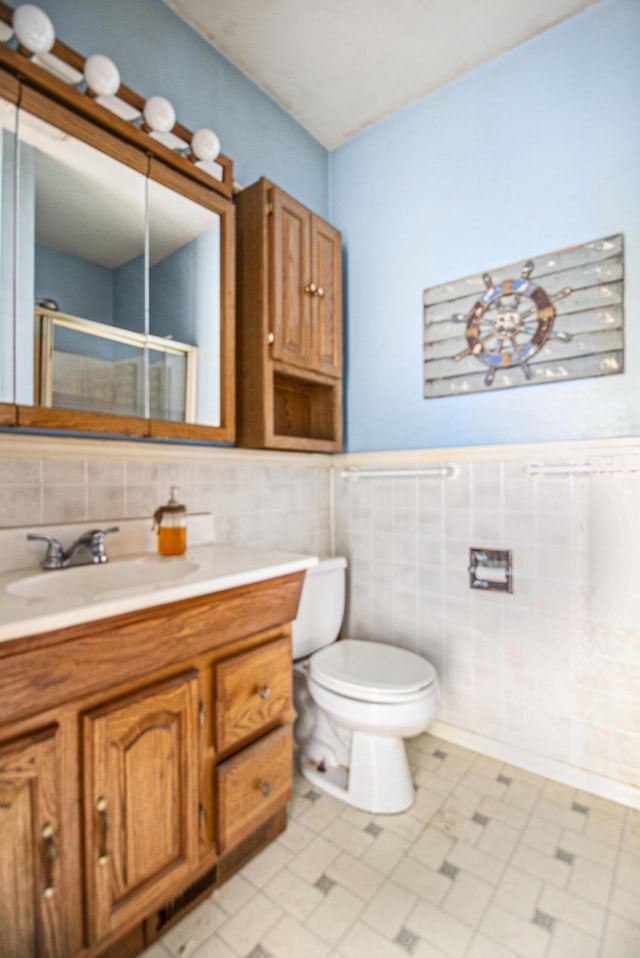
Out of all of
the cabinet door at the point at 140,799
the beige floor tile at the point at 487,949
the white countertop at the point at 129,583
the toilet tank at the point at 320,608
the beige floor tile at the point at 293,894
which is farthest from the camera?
the toilet tank at the point at 320,608

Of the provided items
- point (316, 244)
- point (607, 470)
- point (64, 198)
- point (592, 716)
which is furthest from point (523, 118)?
point (592, 716)

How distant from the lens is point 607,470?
1.44m

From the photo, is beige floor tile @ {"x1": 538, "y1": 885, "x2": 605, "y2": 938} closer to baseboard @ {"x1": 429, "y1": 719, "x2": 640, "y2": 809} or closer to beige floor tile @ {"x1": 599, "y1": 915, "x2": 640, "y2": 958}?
beige floor tile @ {"x1": 599, "y1": 915, "x2": 640, "y2": 958}

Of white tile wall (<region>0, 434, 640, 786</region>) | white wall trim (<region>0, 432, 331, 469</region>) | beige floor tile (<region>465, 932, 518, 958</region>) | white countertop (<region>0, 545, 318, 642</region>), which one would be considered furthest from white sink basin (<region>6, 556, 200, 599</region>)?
beige floor tile (<region>465, 932, 518, 958</region>)

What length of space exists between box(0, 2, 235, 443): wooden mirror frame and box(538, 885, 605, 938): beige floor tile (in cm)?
151

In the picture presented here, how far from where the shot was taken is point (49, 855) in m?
0.76

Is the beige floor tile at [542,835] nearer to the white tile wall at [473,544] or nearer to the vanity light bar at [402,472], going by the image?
the white tile wall at [473,544]

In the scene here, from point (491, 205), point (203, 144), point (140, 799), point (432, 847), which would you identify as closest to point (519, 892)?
point (432, 847)

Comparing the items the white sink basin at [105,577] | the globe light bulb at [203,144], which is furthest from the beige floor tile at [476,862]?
the globe light bulb at [203,144]

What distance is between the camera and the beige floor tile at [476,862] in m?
1.17

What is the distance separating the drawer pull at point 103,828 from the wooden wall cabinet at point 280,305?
3.49ft

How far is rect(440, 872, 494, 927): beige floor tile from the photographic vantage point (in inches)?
41.7

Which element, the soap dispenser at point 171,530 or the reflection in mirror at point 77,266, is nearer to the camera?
the reflection in mirror at point 77,266

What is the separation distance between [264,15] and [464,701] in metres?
2.56
